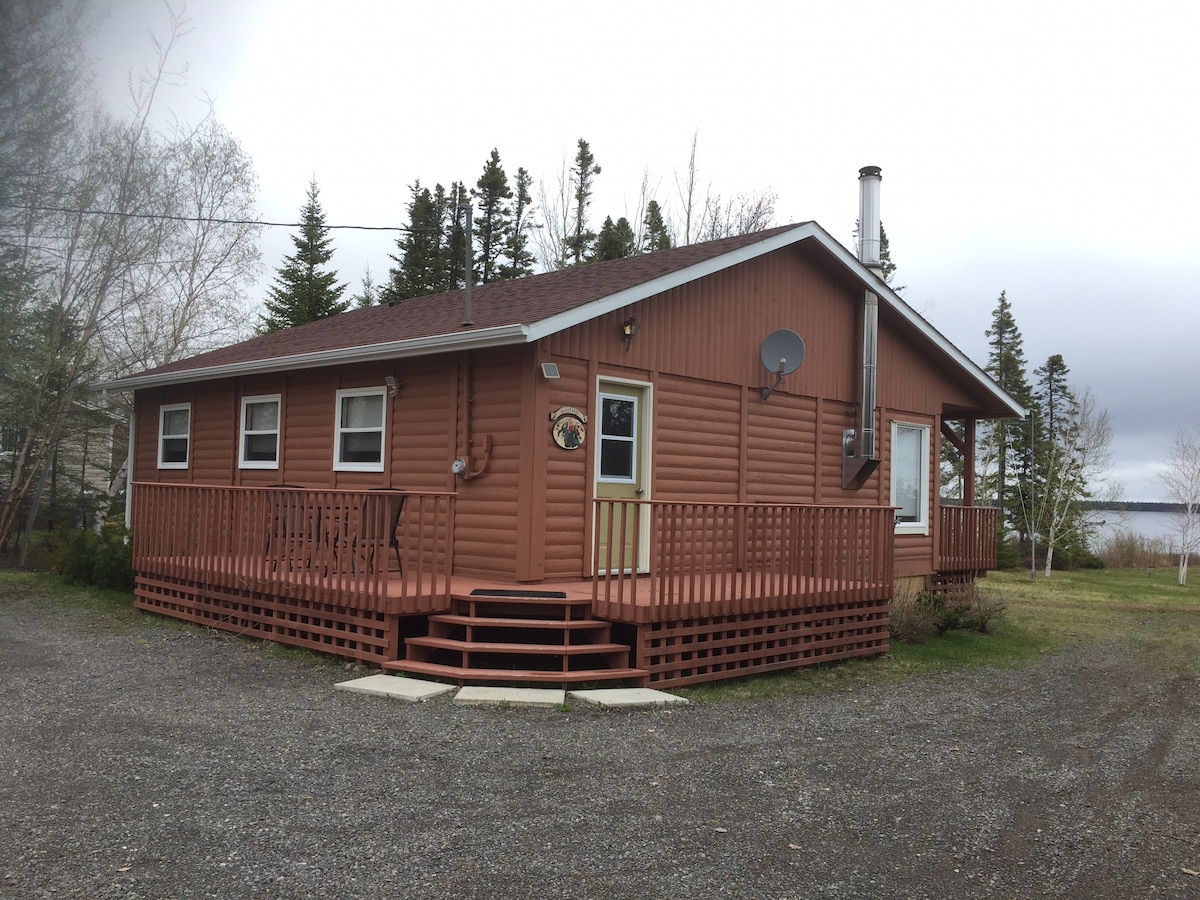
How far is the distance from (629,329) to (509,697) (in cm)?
371

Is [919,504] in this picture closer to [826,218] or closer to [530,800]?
[530,800]

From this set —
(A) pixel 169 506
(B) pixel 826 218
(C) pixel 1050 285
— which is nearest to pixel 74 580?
(A) pixel 169 506

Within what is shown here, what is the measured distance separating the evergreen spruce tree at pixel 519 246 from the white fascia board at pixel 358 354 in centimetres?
1960

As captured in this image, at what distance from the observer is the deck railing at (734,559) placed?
22.9 feet

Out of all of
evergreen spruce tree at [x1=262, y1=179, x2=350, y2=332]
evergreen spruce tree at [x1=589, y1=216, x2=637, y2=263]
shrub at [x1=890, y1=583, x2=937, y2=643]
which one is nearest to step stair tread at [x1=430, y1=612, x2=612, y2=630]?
shrub at [x1=890, y1=583, x2=937, y2=643]

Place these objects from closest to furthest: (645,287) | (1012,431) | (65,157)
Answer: (65,157) < (645,287) < (1012,431)

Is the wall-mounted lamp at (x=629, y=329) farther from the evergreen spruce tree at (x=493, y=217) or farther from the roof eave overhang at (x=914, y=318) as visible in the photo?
the evergreen spruce tree at (x=493, y=217)

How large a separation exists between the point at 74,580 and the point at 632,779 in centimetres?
1046

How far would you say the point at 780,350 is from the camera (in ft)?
32.4

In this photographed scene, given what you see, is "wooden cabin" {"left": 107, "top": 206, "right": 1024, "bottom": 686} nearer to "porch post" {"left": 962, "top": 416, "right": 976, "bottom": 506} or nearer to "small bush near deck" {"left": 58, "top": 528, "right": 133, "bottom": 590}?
"small bush near deck" {"left": 58, "top": 528, "right": 133, "bottom": 590}

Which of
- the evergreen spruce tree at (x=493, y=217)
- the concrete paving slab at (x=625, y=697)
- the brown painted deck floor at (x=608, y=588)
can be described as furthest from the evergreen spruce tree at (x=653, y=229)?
the concrete paving slab at (x=625, y=697)

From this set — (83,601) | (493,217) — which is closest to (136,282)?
(83,601)

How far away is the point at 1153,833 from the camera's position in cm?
419

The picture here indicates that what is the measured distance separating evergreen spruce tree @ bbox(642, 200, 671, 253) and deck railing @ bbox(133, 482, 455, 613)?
21020 mm
